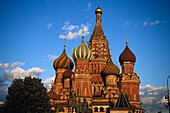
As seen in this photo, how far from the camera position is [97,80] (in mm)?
50375

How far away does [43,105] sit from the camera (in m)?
31.4

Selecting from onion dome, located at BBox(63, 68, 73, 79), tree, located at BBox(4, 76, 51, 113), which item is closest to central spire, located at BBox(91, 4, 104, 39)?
Result: onion dome, located at BBox(63, 68, 73, 79)

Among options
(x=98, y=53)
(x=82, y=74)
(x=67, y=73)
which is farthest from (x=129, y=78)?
(x=67, y=73)

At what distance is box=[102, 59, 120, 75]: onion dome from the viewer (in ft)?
160

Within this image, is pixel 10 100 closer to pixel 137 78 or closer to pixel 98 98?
pixel 98 98

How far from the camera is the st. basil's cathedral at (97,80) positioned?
4462cm

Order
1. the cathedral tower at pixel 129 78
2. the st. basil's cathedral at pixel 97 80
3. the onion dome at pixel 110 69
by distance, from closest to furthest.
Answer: the st. basil's cathedral at pixel 97 80 → the onion dome at pixel 110 69 → the cathedral tower at pixel 129 78

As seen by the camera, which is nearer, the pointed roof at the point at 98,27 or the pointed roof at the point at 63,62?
the pointed roof at the point at 63,62

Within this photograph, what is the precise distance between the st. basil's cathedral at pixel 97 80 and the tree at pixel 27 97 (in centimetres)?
1154

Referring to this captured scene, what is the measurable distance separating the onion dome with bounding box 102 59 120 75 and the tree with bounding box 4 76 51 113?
19250mm

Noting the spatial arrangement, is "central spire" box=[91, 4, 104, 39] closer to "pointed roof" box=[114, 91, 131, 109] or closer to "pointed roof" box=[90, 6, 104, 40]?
"pointed roof" box=[90, 6, 104, 40]

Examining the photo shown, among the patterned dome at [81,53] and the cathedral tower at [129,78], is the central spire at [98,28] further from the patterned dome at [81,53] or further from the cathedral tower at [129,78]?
the patterned dome at [81,53]

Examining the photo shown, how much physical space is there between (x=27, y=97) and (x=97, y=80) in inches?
859

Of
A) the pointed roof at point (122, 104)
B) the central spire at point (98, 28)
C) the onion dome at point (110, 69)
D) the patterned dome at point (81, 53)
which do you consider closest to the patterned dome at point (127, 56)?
the onion dome at point (110, 69)
